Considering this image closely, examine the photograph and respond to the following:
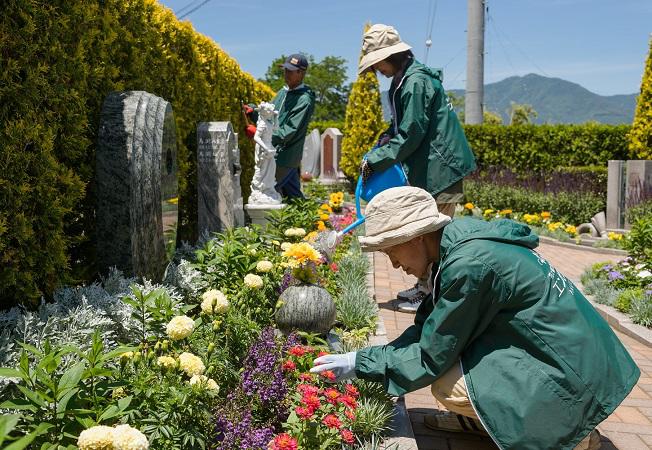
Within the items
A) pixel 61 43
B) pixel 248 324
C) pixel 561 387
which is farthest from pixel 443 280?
pixel 61 43

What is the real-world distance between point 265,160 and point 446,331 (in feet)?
17.6

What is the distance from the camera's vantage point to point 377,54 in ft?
13.5

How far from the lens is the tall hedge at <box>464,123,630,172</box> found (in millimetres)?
12961

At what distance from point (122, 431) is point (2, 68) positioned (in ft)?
6.78

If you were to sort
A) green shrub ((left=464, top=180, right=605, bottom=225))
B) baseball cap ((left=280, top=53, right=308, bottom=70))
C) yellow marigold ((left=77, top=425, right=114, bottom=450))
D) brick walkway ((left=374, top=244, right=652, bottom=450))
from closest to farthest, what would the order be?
yellow marigold ((left=77, top=425, right=114, bottom=450))
brick walkway ((left=374, top=244, right=652, bottom=450))
baseball cap ((left=280, top=53, right=308, bottom=70))
green shrub ((left=464, top=180, right=605, bottom=225))

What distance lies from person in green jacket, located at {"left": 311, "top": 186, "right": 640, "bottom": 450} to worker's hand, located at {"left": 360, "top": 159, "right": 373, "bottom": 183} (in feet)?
6.16

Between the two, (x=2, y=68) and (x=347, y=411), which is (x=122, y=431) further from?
(x=2, y=68)

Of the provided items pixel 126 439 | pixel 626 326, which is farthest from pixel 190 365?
pixel 626 326

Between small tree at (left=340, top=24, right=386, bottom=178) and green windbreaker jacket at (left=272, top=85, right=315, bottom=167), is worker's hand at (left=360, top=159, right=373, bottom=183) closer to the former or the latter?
green windbreaker jacket at (left=272, top=85, right=315, bottom=167)

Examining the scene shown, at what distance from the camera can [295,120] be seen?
6.96 m

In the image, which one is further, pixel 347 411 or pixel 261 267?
pixel 261 267

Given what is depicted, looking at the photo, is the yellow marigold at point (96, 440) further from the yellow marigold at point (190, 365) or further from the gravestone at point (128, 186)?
the gravestone at point (128, 186)

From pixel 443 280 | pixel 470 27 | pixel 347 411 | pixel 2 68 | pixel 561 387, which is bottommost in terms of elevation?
pixel 347 411

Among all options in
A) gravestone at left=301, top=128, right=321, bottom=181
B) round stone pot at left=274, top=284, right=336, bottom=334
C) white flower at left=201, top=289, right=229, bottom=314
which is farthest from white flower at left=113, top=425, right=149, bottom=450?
gravestone at left=301, top=128, right=321, bottom=181
